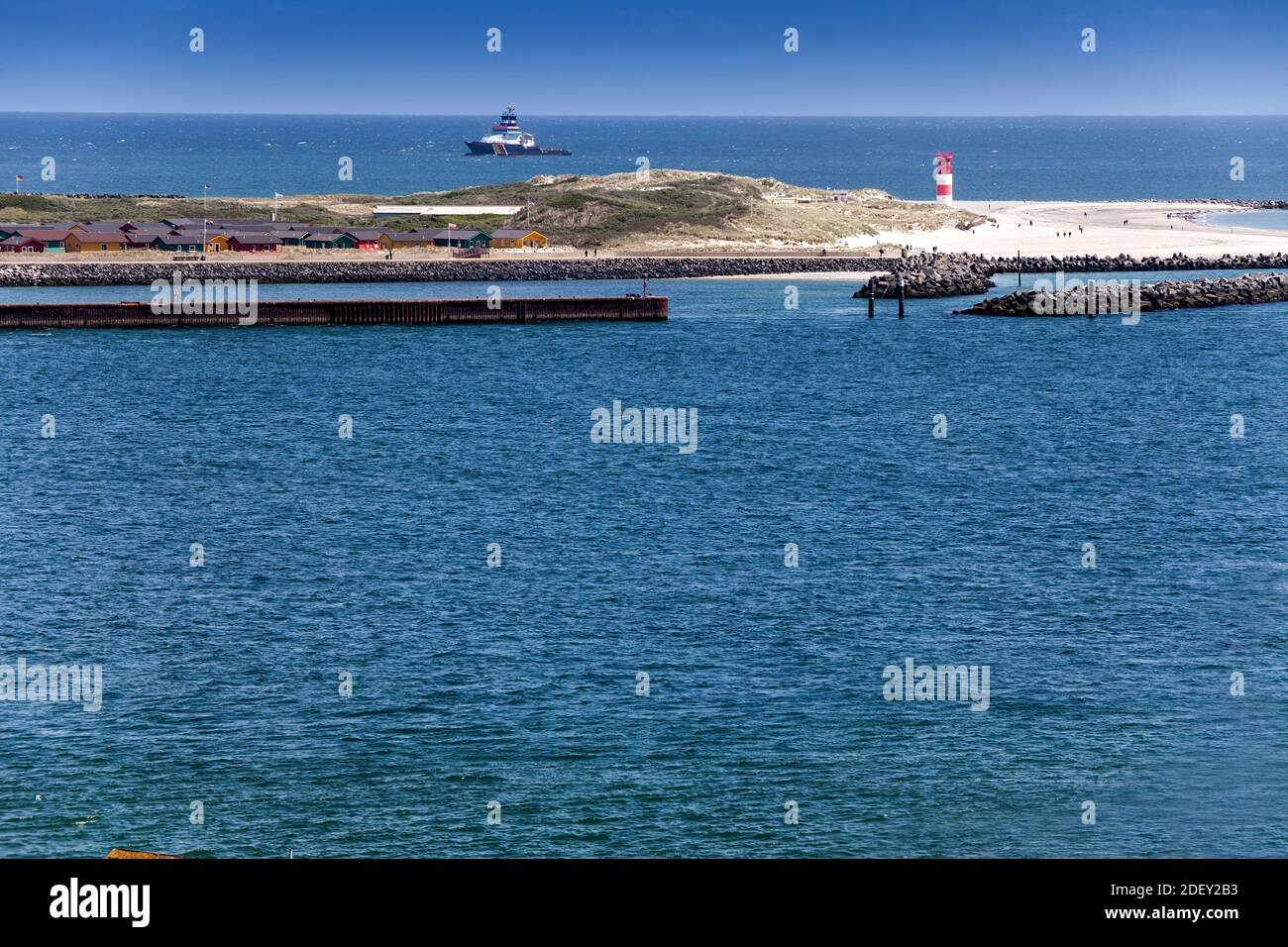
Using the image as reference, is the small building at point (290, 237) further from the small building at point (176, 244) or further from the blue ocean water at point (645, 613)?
the blue ocean water at point (645, 613)

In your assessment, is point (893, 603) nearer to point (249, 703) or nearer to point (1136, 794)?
point (1136, 794)

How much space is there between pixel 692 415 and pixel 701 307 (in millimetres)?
51482

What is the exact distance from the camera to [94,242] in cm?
17075

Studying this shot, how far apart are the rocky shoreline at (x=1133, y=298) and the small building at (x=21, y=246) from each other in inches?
3952

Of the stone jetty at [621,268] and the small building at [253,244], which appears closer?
the stone jetty at [621,268]

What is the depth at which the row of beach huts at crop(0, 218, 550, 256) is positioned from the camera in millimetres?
170500

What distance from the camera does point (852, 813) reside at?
3709cm

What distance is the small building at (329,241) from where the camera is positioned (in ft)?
571

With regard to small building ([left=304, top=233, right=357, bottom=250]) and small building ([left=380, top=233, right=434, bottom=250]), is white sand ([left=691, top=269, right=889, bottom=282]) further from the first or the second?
small building ([left=304, top=233, right=357, bottom=250])

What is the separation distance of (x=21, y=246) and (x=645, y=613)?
13794 cm

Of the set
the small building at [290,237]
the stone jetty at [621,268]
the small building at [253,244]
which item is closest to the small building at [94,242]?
the stone jetty at [621,268]

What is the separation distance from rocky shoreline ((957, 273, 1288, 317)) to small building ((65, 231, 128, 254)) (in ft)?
304

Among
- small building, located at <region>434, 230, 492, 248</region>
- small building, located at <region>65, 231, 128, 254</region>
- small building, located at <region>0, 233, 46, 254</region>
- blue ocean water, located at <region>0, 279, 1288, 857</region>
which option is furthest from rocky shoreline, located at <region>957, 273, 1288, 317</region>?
small building, located at <region>0, 233, 46, 254</region>

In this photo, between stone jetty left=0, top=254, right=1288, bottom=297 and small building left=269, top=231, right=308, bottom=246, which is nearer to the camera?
stone jetty left=0, top=254, right=1288, bottom=297
